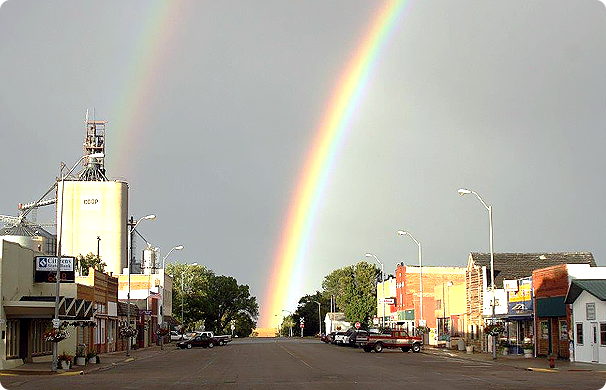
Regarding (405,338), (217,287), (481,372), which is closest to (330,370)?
(481,372)

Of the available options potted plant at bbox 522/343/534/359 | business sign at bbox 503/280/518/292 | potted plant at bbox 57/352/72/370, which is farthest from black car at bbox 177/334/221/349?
potted plant at bbox 57/352/72/370

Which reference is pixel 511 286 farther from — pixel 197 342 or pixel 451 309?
pixel 197 342

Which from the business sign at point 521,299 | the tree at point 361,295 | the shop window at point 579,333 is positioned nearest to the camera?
the shop window at point 579,333

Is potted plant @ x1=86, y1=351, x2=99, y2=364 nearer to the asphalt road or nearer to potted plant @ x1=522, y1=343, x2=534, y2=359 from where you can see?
the asphalt road

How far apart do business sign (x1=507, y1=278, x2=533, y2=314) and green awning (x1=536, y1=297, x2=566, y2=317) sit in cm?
225

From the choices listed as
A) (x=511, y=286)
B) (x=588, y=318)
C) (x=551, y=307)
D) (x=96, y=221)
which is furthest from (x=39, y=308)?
(x=96, y=221)

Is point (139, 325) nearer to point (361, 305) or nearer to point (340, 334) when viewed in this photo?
point (340, 334)

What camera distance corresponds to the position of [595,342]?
166 ft

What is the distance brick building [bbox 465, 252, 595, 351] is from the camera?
77562mm

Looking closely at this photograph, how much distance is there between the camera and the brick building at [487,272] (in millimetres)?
77562

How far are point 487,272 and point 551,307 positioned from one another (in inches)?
844

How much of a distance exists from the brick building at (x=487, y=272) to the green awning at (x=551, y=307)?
11.7 m

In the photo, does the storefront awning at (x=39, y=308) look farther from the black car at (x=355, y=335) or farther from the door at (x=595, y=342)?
the black car at (x=355, y=335)

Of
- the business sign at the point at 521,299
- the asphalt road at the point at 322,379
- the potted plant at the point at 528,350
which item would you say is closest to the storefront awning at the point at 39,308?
the asphalt road at the point at 322,379
